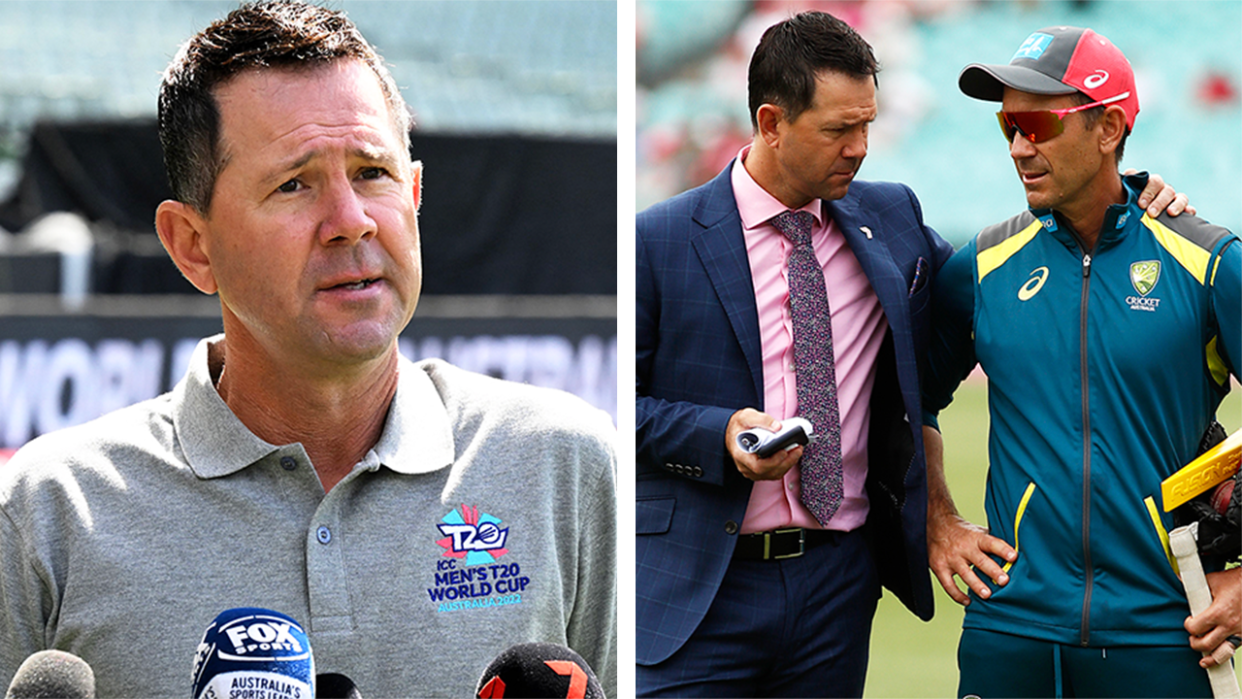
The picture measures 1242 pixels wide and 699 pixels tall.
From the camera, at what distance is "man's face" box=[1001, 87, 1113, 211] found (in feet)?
7.53

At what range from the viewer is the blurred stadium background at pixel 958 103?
31.5 ft

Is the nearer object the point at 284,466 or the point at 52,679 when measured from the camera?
the point at 52,679

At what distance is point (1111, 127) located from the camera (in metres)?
2.31

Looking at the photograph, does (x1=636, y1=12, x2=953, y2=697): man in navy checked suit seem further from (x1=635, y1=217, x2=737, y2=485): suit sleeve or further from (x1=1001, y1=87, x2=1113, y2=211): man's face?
(x1=1001, y1=87, x2=1113, y2=211): man's face

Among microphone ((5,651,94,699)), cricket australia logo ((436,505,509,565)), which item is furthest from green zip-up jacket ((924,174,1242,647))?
microphone ((5,651,94,699))

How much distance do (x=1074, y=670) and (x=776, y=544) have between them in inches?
23.6

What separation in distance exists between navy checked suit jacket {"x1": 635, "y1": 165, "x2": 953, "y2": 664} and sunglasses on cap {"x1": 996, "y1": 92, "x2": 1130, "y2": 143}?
0.99ft

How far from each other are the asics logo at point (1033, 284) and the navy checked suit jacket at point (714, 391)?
208 mm

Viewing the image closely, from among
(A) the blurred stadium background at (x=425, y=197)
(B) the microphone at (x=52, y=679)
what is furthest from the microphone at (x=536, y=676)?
(A) the blurred stadium background at (x=425, y=197)

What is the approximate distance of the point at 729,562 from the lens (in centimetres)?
249

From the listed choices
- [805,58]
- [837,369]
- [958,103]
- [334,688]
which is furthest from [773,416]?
[958,103]

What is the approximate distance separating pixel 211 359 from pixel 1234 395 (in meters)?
10.6

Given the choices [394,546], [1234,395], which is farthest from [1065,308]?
[1234,395]

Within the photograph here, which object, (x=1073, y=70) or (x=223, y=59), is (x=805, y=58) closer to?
(x=1073, y=70)
